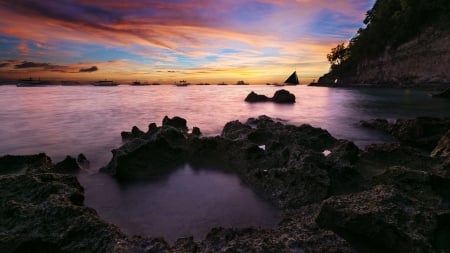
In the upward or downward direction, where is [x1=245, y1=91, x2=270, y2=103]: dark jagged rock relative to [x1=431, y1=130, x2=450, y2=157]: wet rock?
downward

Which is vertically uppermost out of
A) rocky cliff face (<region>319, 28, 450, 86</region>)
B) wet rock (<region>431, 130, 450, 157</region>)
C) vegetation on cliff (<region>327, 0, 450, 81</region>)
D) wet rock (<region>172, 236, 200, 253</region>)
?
vegetation on cliff (<region>327, 0, 450, 81</region>)

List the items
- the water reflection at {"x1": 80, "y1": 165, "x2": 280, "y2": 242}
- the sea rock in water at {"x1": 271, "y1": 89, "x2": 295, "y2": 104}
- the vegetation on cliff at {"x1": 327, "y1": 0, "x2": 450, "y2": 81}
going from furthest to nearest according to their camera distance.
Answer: the vegetation on cliff at {"x1": 327, "y1": 0, "x2": 450, "y2": 81}
the sea rock in water at {"x1": 271, "y1": 89, "x2": 295, "y2": 104}
the water reflection at {"x1": 80, "y1": 165, "x2": 280, "y2": 242}

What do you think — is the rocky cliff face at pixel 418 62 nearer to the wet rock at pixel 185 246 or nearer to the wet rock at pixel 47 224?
the wet rock at pixel 185 246

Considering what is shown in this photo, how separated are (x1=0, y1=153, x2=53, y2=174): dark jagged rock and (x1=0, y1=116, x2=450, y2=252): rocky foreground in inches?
0.7

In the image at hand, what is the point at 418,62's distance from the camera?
4928 cm

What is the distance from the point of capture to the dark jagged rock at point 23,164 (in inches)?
243

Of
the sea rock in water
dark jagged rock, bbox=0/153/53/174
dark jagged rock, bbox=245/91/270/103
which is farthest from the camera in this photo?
dark jagged rock, bbox=245/91/270/103

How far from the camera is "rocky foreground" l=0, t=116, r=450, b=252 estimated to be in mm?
3355

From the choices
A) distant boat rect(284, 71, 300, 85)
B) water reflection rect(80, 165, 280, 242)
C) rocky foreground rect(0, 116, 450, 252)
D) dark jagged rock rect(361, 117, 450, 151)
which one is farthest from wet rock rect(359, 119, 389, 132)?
distant boat rect(284, 71, 300, 85)

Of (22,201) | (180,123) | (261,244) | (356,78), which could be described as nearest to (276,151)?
(261,244)

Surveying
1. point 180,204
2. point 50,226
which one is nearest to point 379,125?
point 180,204

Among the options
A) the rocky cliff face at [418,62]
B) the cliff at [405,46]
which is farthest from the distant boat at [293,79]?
the rocky cliff face at [418,62]

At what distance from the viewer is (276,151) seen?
7.25 metres

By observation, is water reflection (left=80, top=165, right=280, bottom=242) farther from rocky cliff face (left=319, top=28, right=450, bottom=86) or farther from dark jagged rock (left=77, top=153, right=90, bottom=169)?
rocky cliff face (left=319, top=28, right=450, bottom=86)
